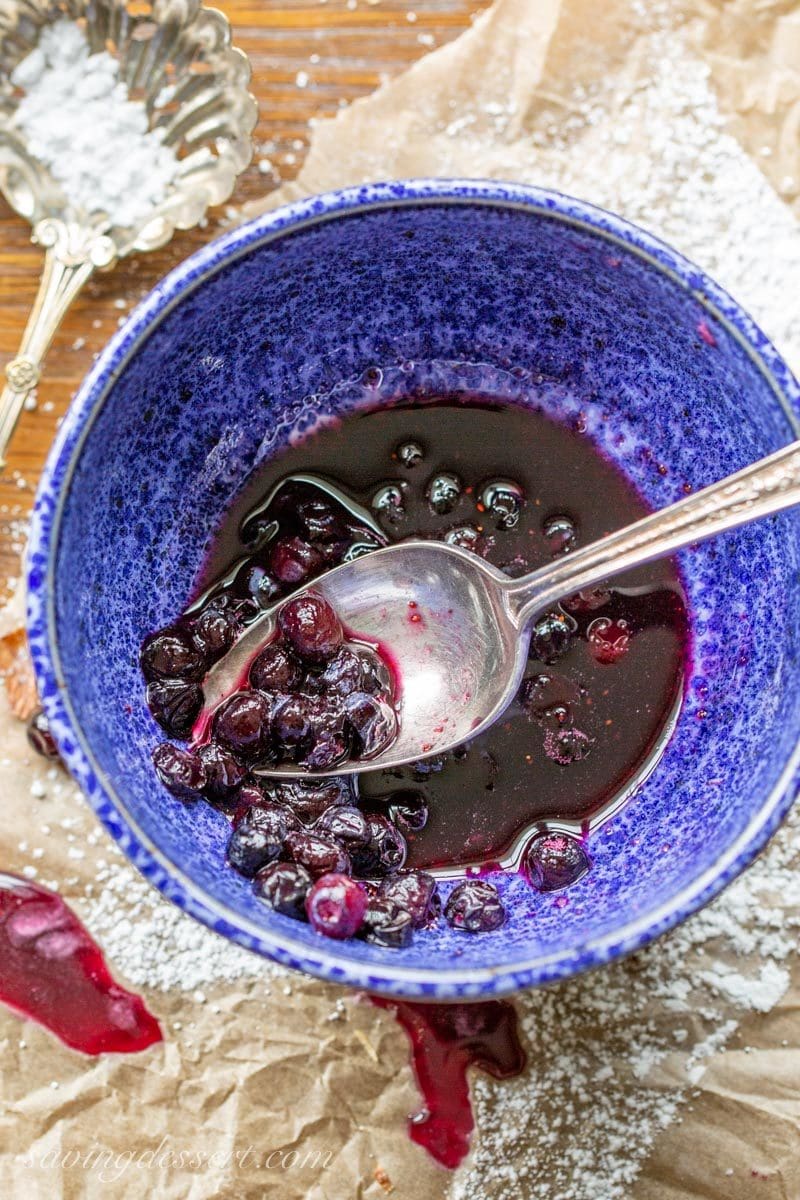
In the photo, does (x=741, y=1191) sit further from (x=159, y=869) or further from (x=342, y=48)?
(x=342, y=48)

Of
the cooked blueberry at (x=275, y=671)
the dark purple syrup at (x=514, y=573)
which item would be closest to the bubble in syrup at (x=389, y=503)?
the dark purple syrup at (x=514, y=573)

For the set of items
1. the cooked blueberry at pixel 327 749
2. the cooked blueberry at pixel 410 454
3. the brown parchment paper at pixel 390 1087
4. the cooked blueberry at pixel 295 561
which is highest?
the cooked blueberry at pixel 410 454

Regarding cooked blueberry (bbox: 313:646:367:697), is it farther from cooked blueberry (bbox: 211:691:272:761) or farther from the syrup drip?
the syrup drip

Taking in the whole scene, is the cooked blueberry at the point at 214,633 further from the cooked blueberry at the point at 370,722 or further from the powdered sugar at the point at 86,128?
the powdered sugar at the point at 86,128

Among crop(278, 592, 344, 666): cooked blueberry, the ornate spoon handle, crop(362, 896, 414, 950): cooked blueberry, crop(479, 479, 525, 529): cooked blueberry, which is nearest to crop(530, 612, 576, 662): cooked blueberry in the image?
crop(479, 479, 525, 529): cooked blueberry

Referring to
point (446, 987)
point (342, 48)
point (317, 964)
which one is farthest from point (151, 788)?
point (342, 48)

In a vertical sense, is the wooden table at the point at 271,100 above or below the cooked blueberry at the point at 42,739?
above

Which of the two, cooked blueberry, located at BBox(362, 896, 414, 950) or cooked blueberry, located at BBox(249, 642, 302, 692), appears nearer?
cooked blueberry, located at BBox(362, 896, 414, 950)
